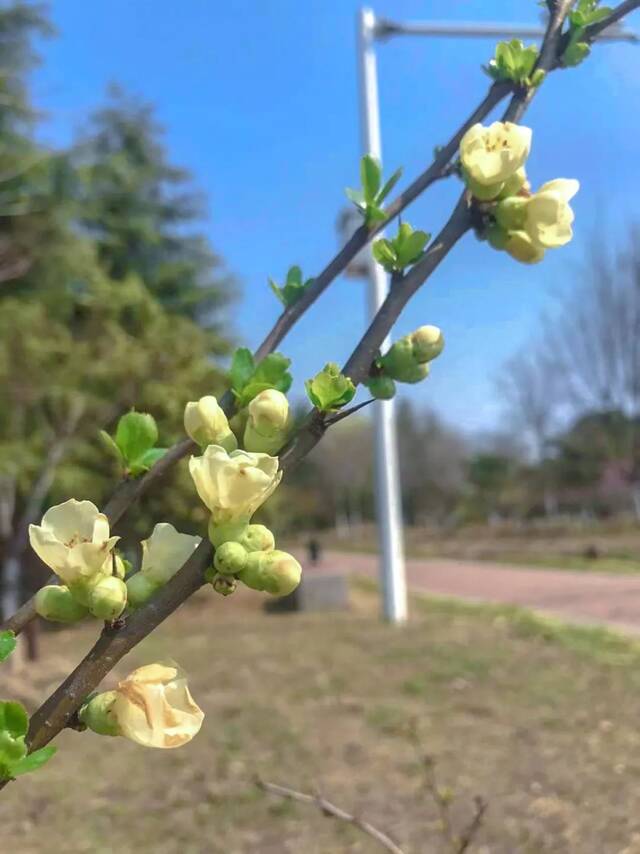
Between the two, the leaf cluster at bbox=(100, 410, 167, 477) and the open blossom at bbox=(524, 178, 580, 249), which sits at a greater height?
the open blossom at bbox=(524, 178, 580, 249)

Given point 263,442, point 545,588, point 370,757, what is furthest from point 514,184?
point 545,588

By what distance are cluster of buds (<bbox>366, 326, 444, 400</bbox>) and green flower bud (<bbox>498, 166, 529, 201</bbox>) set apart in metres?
0.14

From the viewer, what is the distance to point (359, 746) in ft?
13.5

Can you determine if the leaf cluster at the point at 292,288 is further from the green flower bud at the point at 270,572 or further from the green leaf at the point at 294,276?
the green flower bud at the point at 270,572

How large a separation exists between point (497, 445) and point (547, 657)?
23710mm

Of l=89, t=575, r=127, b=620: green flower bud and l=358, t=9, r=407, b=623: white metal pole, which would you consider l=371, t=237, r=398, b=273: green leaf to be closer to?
l=89, t=575, r=127, b=620: green flower bud

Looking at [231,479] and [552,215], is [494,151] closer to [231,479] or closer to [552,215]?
[552,215]

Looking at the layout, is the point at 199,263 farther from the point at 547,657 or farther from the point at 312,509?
the point at 312,509

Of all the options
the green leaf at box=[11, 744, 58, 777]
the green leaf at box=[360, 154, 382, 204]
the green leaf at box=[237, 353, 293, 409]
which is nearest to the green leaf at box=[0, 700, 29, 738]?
the green leaf at box=[11, 744, 58, 777]

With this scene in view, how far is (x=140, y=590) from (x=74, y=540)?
0.07 metres

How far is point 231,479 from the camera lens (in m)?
0.55

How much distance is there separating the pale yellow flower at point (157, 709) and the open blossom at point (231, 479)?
0.11 meters

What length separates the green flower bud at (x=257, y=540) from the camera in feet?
1.93

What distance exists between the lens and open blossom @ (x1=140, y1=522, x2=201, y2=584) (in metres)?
0.64
